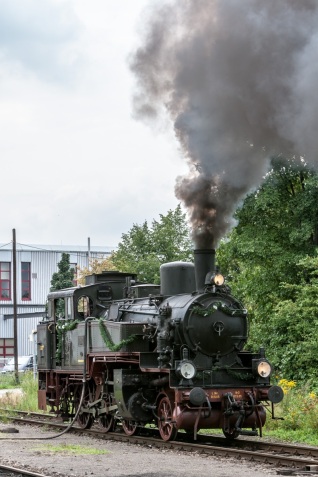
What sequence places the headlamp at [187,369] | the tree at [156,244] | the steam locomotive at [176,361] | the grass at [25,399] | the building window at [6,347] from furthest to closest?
the building window at [6,347] → the tree at [156,244] → the grass at [25,399] → the steam locomotive at [176,361] → the headlamp at [187,369]

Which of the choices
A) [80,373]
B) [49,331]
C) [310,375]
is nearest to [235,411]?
[80,373]

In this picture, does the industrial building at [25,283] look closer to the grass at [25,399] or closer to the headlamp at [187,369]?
the grass at [25,399]

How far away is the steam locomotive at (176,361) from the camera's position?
1514 centimetres

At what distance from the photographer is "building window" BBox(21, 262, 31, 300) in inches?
2377

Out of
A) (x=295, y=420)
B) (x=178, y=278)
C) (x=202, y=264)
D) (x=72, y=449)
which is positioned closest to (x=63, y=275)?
(x=295, y=420)

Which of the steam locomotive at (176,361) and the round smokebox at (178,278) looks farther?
the round smokebox at (178,278)

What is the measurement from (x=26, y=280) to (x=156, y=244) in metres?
15.5

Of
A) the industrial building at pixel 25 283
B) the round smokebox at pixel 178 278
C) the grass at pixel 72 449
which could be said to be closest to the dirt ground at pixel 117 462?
the grass at pixel 72 449

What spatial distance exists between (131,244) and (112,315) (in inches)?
1214

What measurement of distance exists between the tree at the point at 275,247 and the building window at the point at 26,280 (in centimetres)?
3290

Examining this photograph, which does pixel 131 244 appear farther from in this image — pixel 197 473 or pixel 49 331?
pixel 197 473

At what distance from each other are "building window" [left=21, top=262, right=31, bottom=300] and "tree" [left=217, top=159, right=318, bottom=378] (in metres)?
32.9

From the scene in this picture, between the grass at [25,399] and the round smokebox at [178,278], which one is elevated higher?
the round smokebox at [178,278]

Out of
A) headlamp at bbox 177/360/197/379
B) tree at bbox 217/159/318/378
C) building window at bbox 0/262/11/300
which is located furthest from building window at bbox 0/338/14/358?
headlamp at bbox 177/360/197/379
